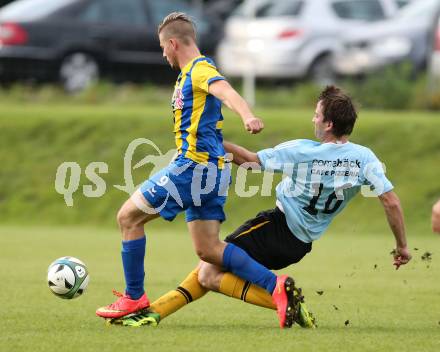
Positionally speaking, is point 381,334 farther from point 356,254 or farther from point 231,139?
point 231,139

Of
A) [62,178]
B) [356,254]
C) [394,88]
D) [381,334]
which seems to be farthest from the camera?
[394,88]

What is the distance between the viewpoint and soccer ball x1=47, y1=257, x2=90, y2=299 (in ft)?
25.7

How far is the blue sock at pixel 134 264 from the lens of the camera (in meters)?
7.34

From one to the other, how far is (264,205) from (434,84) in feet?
17.7

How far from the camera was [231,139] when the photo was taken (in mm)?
18594

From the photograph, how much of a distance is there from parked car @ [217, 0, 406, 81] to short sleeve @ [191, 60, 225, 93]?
1432 cm

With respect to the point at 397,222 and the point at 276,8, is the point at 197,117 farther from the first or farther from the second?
the point at 276,8

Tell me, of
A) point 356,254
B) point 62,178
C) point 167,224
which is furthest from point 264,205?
point 356,254

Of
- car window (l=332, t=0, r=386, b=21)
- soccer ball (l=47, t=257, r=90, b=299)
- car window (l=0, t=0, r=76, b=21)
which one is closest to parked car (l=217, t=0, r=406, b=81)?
car window (l=332, t=0, r=386, b=21)

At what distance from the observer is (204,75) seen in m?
7.15

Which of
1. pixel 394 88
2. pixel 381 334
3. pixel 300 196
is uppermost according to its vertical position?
Answer: pixel 394 88

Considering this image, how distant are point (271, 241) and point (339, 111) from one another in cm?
94

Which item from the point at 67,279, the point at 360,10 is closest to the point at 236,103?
the point at 67,279

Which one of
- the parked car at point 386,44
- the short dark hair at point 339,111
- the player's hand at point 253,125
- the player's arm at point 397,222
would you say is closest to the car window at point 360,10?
the parked car at point 386,44
